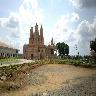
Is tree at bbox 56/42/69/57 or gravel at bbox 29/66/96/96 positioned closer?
gravel at bbox 29/66/96/96

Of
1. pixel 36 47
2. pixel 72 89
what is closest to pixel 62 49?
pixel 36 47

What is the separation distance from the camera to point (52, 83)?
32.1 meters

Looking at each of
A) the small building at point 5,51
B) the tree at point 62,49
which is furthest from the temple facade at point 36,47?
the tree at point 62,49

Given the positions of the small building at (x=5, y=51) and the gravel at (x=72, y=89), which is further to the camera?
the small building at (x=5, y=51)

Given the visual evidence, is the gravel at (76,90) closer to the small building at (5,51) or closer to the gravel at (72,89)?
the gravel at (72,89)

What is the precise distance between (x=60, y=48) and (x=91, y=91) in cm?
9259

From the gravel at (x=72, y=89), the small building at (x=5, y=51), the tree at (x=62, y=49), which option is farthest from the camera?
the tree at (x=62, y=49)

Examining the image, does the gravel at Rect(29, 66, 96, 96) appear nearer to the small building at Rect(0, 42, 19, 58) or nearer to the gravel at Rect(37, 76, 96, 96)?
the gravel at Rect(37, 76, 96, 96)

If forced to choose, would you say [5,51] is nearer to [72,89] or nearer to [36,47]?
[36,47]

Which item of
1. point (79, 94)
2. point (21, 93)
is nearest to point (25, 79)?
point (21, 93)

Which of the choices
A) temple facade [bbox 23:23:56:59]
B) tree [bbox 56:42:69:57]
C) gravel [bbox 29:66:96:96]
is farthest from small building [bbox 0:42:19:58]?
gravel [bbox 29:66:96:96]

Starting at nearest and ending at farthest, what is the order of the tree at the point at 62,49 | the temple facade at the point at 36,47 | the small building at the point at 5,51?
1. the temple facade at the point at 36,47
2. the small building at the point at 5,51
3. the tree at the point at 62,49

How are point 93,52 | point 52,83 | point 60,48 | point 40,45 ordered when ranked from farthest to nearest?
point 60,48, point 40,45, point 93,52, point 52,83

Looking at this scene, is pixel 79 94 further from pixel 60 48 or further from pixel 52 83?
pixel 60 48
